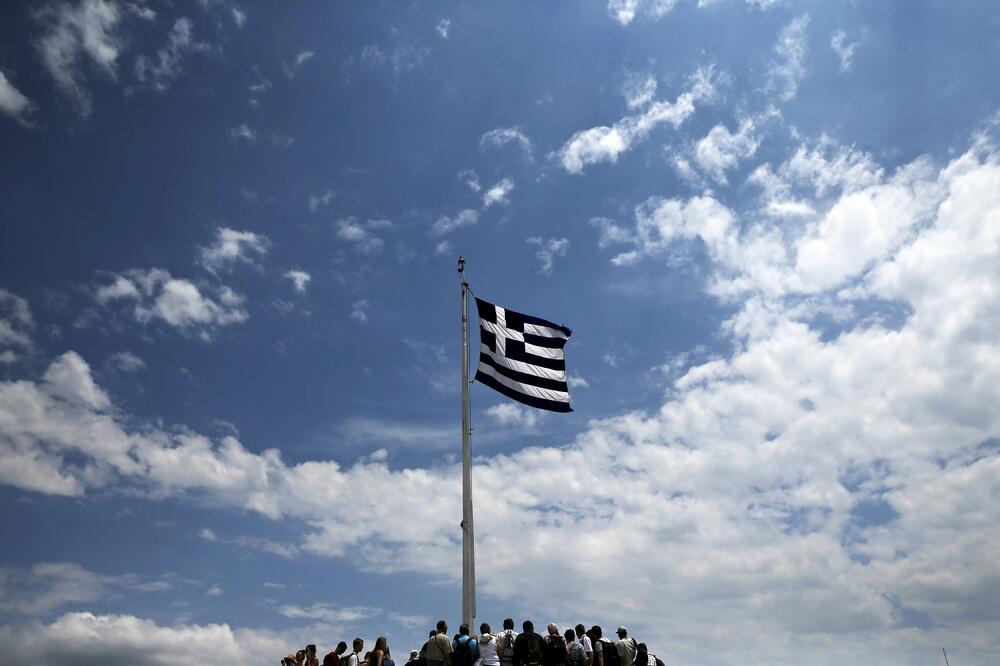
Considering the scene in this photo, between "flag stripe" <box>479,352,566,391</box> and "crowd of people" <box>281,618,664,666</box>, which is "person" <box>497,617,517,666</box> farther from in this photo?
"flag stripe" <box>479,352,566,391</box>

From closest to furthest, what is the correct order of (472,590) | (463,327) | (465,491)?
(472,590) < (465,491) < (463,327)

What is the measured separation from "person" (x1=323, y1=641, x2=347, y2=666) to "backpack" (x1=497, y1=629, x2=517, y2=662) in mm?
4502

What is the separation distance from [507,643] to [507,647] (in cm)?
11

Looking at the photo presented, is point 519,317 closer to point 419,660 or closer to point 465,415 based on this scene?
point 465,415

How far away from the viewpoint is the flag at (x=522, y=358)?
2653 cm

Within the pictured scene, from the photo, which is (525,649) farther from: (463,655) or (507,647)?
(463,655)

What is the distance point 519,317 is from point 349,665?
13.1m

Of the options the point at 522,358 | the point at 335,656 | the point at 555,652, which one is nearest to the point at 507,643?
the point at 555,652

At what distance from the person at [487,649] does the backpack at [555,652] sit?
148 cm

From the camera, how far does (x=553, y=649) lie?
68.9 ft

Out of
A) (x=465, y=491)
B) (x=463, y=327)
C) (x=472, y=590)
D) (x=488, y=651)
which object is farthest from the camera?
(x=463, y=327)

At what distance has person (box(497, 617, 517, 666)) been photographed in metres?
21.0

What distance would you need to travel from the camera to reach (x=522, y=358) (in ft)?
89.0

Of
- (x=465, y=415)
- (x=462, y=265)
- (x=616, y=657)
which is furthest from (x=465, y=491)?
(x=462, y=265)
